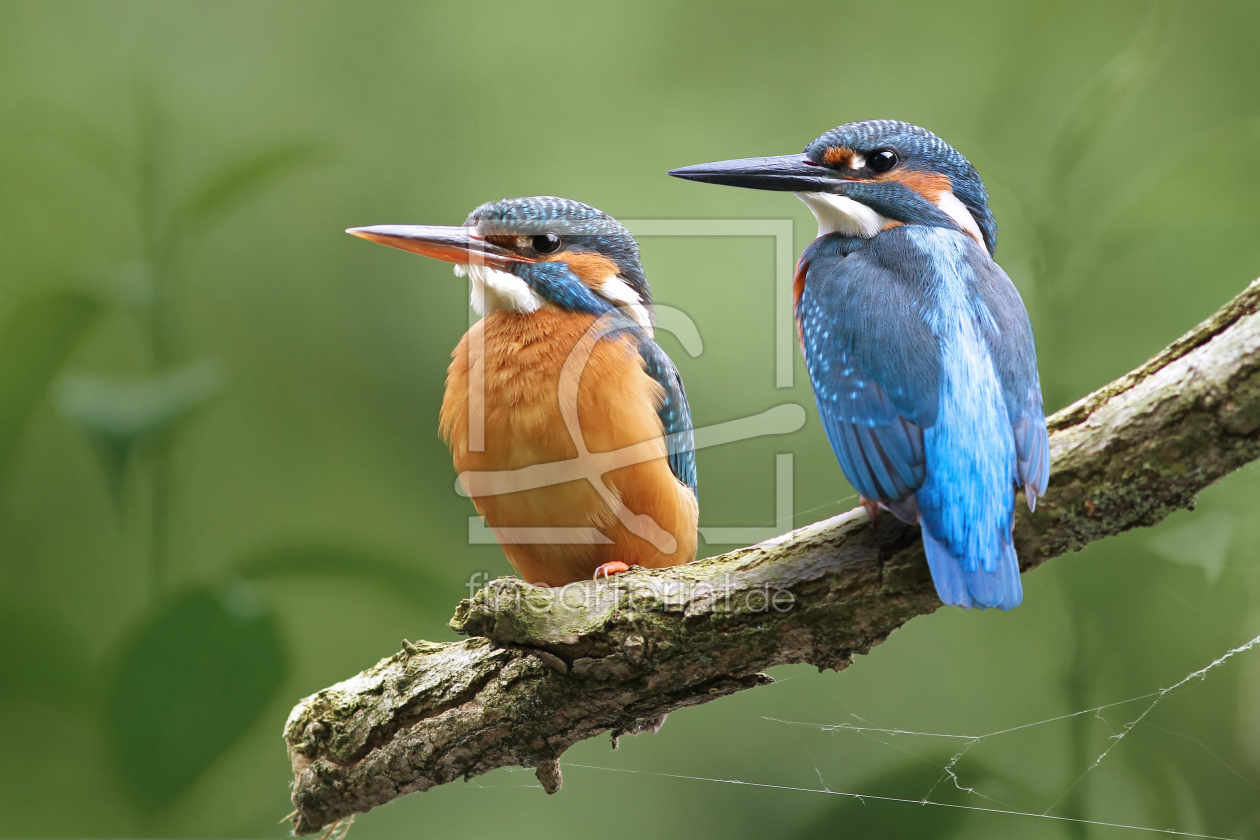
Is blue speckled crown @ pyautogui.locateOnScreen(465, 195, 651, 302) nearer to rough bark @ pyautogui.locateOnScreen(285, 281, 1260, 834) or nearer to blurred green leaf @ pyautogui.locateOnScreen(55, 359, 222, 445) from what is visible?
rough bark @ pyautogui.locateOnScreen(285, 281, 1260, 834)

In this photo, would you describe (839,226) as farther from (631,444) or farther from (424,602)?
(424,602)

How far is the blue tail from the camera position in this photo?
1.10 meters

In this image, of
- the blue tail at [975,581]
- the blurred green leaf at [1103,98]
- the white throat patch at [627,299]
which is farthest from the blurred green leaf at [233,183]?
the blurred green leaf at [1103,98]

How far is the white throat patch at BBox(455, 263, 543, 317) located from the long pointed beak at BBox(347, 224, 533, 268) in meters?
0.02

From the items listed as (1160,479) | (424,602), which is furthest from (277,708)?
(1160,479)

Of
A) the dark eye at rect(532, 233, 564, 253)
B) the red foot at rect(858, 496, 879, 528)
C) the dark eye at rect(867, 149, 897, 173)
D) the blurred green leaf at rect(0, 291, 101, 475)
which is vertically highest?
the dark eye at rect(867, 149, 897, 173)

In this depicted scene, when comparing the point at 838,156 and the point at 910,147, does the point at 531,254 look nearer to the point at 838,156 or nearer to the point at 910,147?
the point at 838,156

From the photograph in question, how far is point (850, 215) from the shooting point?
1562mm

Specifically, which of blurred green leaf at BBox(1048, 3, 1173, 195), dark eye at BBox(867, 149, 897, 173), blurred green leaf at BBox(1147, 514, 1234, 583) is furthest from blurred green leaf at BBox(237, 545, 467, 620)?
blurred green leaf at BBox(1048, 3, 1173, 195)

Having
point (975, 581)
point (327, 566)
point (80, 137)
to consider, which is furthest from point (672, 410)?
point (80, 137)

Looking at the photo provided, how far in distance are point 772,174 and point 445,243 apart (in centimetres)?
62

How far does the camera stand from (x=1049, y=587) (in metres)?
2.68

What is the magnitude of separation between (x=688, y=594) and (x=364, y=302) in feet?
6.65

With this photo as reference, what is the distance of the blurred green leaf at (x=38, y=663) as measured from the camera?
8.26 ft
